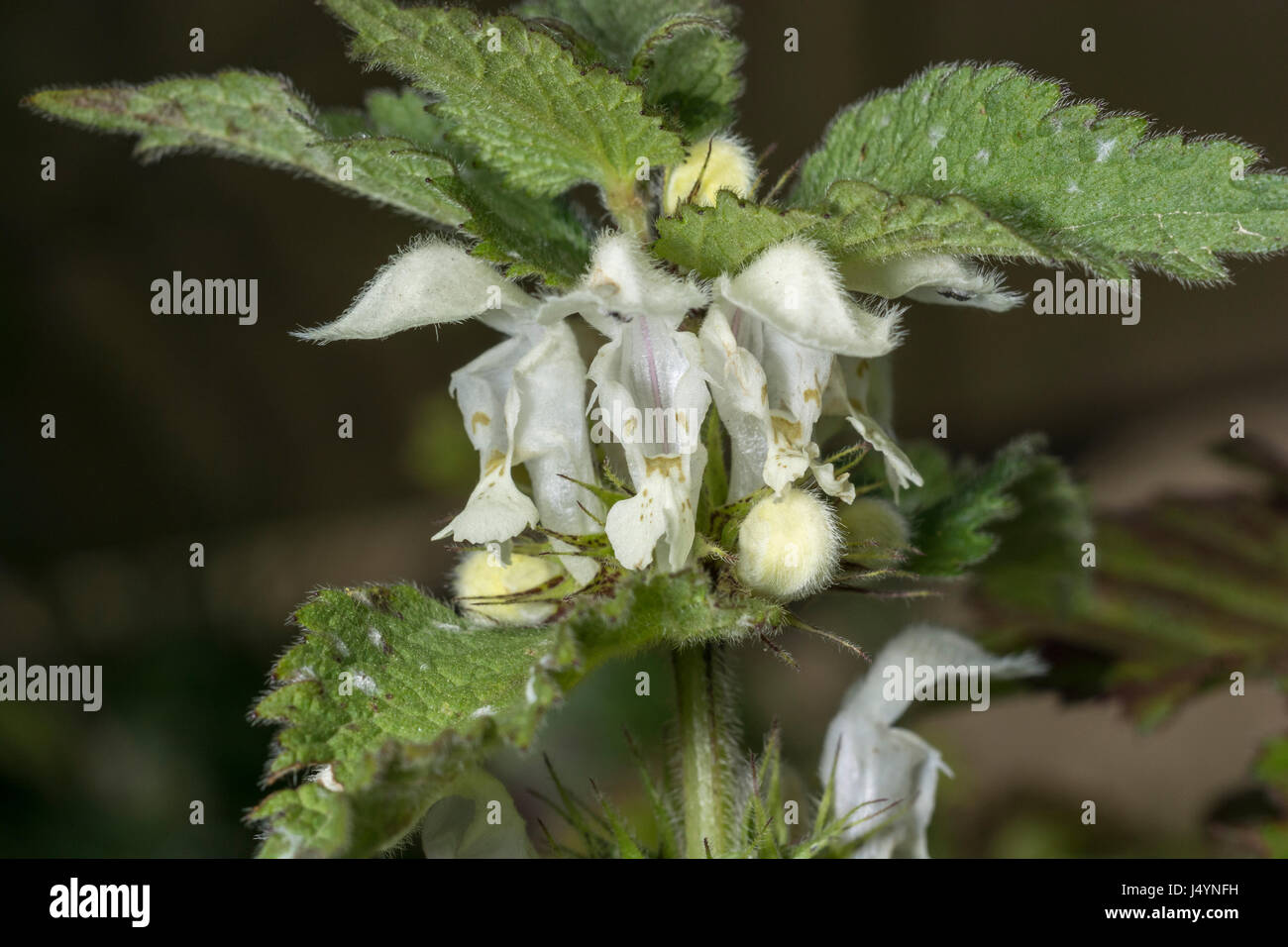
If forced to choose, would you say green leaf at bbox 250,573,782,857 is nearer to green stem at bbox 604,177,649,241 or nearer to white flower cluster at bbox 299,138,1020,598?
white flower cluster at bbox 299,138,1020,598

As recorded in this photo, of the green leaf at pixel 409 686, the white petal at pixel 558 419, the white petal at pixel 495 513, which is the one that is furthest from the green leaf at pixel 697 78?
the green leaf at pixel 409 686

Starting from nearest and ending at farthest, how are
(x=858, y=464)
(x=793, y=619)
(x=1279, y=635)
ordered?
1. (x=793, y=619)
2. (x=858, y=464)
3. (x=1279, y=635)

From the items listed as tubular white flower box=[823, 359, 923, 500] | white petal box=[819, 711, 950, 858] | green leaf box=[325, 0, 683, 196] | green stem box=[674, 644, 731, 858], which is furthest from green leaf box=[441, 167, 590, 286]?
white petal box=[819, 711, 950, 858]

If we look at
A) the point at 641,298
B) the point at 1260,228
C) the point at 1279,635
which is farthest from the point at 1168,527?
the point at 641,298

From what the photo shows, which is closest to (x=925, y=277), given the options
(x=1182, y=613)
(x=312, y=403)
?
(x=1182, y=613)

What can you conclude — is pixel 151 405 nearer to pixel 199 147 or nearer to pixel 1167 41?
pixel 199 147

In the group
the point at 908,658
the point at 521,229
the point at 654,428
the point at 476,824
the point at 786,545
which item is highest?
the point at 521,229

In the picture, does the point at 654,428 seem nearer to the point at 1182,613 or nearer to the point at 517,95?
the point at 517,95
